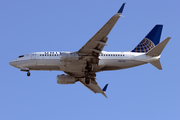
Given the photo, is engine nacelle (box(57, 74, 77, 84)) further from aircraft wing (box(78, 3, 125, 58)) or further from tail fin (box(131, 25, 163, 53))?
tail fin (box(131, 25, 163, 53))

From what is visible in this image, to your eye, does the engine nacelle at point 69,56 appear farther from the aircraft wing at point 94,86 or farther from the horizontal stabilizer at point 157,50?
the horizontal stabilizer at point 157,50

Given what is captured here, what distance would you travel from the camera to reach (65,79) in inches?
2643

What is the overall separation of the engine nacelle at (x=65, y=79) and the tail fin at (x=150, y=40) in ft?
42.4

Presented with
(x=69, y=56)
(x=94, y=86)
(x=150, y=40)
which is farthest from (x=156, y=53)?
(x=69, y=56)

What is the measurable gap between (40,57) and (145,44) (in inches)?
765

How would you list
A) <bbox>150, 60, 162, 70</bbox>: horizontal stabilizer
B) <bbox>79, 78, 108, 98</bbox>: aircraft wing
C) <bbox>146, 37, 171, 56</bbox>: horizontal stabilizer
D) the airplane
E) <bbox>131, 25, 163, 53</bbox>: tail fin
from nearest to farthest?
the airplane → <bbox>146, 37, 171, 56</bbox>: horizontal stabilizer → <bbox>150, 60, 162, 70</bbox>: horizontal stabilizer → <bbox>131, 25, 163, 53</bbox>: tail fin → <bbox>79, 78, 108, 98</bbox>: aircraft wing

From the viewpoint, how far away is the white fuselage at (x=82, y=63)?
61.2 meters

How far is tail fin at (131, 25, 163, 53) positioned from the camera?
215 feet

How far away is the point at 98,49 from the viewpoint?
58.0m

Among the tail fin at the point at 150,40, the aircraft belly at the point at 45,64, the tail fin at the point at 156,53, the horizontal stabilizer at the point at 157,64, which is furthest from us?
the tail fin at the point at 150,40

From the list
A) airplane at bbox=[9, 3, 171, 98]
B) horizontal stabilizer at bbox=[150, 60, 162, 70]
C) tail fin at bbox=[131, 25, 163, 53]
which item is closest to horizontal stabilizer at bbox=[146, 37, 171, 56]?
airplane at bbox=[9, 3, 171, 98]

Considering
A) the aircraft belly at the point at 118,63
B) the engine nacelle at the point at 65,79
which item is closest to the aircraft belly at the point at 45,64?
the engine nacelle at the point at 65,79

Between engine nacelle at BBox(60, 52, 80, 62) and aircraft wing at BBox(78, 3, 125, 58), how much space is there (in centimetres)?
118

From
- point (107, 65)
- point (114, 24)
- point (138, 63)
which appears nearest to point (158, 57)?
point (138, 63)
